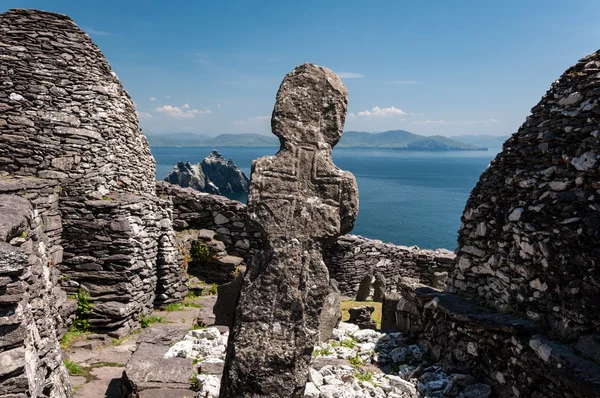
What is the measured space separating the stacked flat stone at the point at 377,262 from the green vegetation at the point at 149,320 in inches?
245

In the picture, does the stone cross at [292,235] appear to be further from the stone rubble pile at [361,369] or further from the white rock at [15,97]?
the white rock at [15,97]

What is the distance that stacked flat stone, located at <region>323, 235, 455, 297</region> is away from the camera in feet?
52.2

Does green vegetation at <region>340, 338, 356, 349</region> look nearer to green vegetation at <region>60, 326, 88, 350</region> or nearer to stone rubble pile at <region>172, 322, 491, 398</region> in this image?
stone rubble pile at <region>172, 322, 491, 398</region>

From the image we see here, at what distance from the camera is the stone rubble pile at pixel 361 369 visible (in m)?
5.71

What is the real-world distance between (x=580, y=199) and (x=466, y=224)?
86.7 inches

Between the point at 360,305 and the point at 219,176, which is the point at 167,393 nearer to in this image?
the point at 360,305

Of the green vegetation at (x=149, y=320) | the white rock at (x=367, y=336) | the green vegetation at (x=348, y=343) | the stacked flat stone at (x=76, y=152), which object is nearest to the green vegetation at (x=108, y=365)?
the stacked flat stone at (x=76, y=152)

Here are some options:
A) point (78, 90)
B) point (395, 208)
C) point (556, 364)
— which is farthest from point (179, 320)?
point (395, 208)

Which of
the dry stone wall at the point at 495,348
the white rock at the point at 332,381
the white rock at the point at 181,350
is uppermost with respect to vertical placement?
the dry stone wall at the point at 495,348

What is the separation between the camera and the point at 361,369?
257 inches

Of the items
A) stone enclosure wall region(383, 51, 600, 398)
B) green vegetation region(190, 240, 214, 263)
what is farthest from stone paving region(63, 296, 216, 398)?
stone enclosure wall region(383, 51, 600, 398)

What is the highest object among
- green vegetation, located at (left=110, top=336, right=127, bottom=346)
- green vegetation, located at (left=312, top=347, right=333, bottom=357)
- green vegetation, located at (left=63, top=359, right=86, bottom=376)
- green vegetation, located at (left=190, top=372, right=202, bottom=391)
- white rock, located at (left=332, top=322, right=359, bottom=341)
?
green vegetation, located at (left=190, top=372, right=202, bottom=391)

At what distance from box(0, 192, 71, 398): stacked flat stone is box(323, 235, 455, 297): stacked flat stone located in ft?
33.4

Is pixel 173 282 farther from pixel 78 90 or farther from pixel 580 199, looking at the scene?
pixel 580 199
